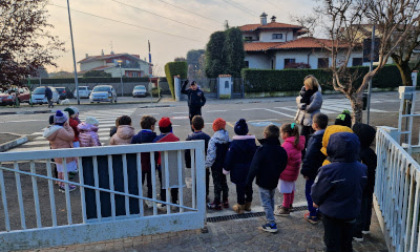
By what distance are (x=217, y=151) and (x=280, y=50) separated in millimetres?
30465

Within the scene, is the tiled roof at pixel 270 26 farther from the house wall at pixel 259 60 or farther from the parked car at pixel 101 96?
the parked car at pixel 101 96

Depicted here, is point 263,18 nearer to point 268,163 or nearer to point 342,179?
point 268,163

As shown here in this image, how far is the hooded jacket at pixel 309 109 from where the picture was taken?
606 centimetres

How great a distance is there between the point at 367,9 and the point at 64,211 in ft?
30.0

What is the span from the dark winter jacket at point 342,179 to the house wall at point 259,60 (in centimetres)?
3312

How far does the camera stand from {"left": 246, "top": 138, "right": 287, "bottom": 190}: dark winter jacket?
12.1 feet

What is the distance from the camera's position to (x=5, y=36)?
8.35 m

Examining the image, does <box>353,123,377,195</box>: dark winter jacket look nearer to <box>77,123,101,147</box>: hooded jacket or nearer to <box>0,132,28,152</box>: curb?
<box>77,123,101,147</box>: hooded jacket

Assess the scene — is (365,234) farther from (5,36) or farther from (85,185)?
(5,36)

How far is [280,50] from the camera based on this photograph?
3250 cm

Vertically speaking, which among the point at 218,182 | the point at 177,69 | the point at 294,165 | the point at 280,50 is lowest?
the point at 218,182

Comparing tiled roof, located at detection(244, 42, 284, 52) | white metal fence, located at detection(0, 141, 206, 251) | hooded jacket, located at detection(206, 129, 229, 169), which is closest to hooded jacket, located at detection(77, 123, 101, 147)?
white metal fence, located at detection(0, 141, 206, 251)

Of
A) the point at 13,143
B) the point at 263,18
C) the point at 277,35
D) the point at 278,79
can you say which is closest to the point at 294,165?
the point at 13,143

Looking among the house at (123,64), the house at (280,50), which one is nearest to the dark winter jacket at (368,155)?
the house at (280,50)
